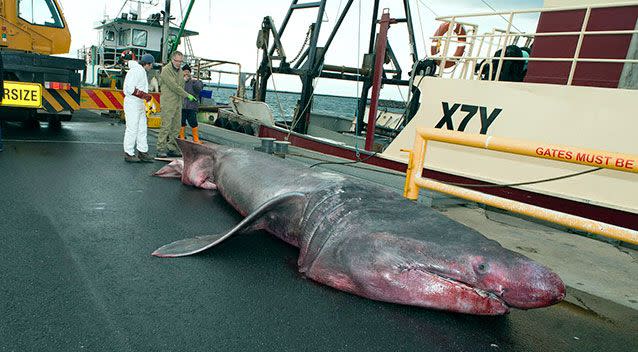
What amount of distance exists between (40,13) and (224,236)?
923cm

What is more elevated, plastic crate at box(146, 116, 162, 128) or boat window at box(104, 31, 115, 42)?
boat window at box(104, 31, 115, 42)

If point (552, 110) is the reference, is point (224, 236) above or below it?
below

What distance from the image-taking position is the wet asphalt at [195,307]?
218 cm

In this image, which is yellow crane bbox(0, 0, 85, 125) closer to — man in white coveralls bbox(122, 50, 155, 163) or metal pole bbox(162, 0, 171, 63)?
man in white coveralls bbox(122, 50, 155, 163)

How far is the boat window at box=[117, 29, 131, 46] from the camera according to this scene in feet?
84.4

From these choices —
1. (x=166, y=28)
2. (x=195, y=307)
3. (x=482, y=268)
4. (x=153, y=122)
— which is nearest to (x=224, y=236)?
(x=195, y=307)

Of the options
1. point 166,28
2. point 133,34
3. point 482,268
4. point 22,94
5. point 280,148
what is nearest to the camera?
point 482,268

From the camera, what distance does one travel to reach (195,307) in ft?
8.13

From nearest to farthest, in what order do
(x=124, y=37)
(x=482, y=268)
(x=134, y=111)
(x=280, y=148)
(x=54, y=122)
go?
(x=482, y=268) → (x=280, y=148) → (x=134, y=111) → (x=54, y=122) → (x=124, y=37)

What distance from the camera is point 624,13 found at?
589 centimetres

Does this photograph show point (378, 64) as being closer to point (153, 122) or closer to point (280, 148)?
point (280, 148)

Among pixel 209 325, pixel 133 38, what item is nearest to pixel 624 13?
pixel 209 325

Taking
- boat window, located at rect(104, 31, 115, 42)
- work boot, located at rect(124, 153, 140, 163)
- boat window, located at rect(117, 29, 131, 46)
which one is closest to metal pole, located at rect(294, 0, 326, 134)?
work boot, located at rect(124, 153, 140, 163)

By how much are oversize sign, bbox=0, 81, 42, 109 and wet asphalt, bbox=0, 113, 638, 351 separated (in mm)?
4853
